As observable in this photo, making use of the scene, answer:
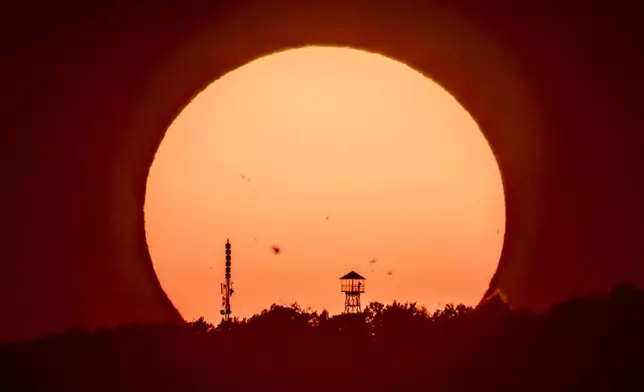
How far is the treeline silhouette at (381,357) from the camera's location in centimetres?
4556

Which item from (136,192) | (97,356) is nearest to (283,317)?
(97,356)

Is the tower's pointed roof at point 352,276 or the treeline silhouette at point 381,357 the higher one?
the tower's pointed roof at point 352,276

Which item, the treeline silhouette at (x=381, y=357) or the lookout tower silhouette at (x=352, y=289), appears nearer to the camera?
the treeline silhouette at (x=381, y=357)

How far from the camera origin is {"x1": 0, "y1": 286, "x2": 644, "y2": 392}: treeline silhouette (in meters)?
45.6

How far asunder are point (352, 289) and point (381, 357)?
1222 cm

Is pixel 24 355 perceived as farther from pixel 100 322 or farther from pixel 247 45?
pixel 247 45

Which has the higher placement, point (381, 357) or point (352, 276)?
point (352, 276)

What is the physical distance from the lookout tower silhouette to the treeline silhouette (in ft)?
11.6

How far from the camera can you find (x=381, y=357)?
4875 cm

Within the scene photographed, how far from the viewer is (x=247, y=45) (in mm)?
45531

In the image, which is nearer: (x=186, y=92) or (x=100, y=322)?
(x=186, y=92)

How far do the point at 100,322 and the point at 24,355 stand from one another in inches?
159

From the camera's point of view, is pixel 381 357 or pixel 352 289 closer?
pixel 381 357

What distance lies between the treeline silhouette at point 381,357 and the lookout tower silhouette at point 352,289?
3.55 m
